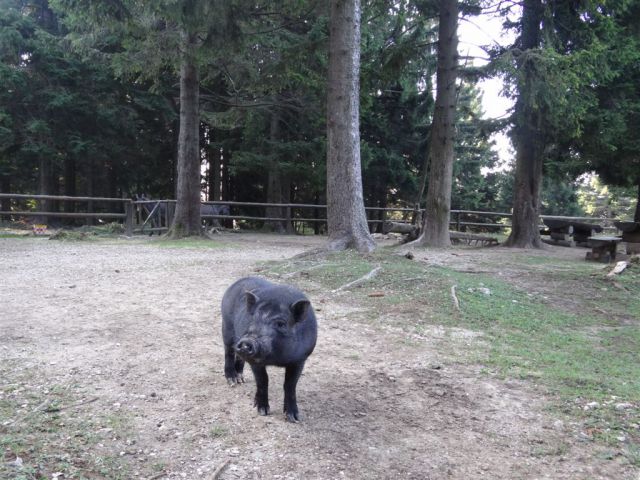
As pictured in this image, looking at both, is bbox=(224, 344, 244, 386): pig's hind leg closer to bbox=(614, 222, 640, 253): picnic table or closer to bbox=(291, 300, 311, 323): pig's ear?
bbox=(291, 300, 311, 323): pig's ear

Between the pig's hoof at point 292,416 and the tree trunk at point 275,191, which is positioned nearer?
the pig's hoof at point 292,416

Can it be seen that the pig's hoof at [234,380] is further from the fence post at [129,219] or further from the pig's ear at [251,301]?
the fence post at [129,219]

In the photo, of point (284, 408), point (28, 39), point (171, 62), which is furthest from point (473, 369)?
point (28, 39)

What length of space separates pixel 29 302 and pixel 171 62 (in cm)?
976

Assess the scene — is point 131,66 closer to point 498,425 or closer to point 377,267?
point 377,267

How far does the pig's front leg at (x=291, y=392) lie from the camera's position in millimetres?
3478

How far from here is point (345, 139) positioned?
9961mm

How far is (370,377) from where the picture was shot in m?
4.45

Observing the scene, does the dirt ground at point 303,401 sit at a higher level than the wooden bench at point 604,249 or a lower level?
lower

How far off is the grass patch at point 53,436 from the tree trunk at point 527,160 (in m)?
12.9

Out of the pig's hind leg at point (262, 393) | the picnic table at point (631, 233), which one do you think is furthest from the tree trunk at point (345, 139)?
the picnic table at point (631, 233)

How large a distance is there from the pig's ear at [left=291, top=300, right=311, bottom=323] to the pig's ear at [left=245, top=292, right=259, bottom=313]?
242 mm

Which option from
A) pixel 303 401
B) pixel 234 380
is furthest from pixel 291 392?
pixel 234 380

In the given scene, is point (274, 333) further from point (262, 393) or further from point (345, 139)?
point (345, 139)
